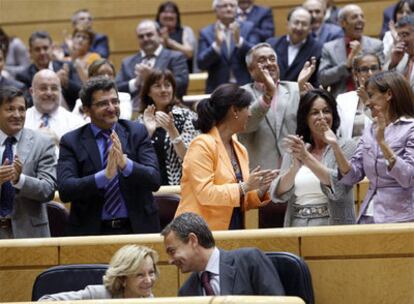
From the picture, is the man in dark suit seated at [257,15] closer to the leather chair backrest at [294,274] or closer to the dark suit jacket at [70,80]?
the dark suit jacket at [70,80]

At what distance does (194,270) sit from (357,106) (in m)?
2.27

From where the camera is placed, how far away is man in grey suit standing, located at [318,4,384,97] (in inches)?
297

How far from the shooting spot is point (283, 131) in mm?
6477

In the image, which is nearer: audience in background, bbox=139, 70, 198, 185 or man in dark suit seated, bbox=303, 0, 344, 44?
audience in background, bbox=139, 70, 198, 185

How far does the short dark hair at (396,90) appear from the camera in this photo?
17.6ft

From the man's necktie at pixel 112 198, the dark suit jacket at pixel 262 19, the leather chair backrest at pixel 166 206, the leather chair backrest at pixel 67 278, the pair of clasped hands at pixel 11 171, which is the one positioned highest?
the dark suit jacket at pixel 262 19

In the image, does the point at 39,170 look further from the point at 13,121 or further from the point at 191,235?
the point at 191,235

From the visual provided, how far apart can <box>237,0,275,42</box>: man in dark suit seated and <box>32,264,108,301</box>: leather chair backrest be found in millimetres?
4770

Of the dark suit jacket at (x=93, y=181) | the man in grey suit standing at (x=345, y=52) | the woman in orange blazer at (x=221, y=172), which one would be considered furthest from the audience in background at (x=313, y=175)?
the man in grey suit standing at (x=345, y=52)

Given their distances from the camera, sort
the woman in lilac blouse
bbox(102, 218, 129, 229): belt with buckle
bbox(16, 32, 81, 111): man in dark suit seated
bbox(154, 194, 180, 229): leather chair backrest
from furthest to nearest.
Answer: bbox(16, 32, 81, 111): man in dark suit seated, bbox(154, 194, 180, 229): leather chair backrest, bbox(102, 218, 129, 229): belt with buckle, the woman in lilac blouse

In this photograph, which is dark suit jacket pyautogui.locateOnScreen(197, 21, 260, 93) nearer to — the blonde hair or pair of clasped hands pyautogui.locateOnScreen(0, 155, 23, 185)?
pair of clasped hands pyautogui.locateOnScreen(0, 155, 23, 185)

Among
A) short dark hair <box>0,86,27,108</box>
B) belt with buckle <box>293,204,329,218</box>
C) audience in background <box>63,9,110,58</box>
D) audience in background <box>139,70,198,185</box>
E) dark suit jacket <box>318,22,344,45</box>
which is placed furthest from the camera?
audience in background <box>63,9,110,58</box>

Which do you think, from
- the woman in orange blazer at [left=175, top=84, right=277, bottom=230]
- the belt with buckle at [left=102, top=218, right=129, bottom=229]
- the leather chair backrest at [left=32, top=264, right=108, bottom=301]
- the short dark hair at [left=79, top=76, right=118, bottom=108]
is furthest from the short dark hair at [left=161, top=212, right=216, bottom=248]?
the short dark hair at [left=79, top=76, right=118, bottom=108]

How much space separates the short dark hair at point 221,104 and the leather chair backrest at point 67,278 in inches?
34.3
